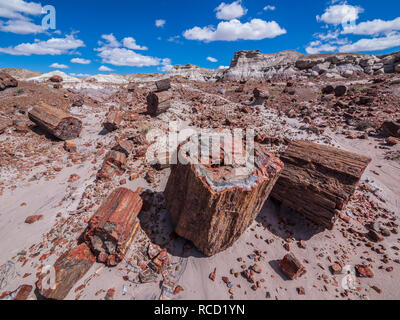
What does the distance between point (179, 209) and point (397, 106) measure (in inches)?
439

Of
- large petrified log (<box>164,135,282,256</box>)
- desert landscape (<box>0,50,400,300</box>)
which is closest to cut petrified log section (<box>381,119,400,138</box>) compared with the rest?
desert landscape (<box>0,50,400,300</box>)

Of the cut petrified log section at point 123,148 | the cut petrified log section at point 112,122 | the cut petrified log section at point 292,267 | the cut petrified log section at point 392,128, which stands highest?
the cut petrified log section at point 392,128

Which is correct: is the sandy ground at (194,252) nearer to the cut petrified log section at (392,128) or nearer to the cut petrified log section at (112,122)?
the cut petrified log section at (392,128)

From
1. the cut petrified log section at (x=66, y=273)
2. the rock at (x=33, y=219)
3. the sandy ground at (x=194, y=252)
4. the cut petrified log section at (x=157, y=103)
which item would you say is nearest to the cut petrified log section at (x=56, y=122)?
the sandy ground at (x=194, y=252)

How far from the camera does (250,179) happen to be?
7.28ft

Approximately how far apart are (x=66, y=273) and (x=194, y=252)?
74.6 inches

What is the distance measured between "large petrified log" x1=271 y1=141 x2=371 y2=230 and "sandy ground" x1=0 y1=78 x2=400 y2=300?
0.40 meters

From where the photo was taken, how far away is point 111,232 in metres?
2.49

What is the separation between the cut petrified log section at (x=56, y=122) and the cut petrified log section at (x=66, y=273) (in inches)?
199

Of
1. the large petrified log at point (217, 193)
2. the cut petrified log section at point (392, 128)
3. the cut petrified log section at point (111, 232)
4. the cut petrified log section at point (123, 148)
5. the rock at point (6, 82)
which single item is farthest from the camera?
the rock at point (6, 82)

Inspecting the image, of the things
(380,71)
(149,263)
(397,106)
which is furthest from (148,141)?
(380,71)

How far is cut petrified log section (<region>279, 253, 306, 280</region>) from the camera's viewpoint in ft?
8.37

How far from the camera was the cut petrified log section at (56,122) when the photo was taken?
571 cm

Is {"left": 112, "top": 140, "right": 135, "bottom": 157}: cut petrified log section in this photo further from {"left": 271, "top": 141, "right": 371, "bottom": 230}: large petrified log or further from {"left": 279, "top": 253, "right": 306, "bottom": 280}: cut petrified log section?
{"left": 279, "top": 253, "right": 306, "bottom": 280}: cut petrified log section
